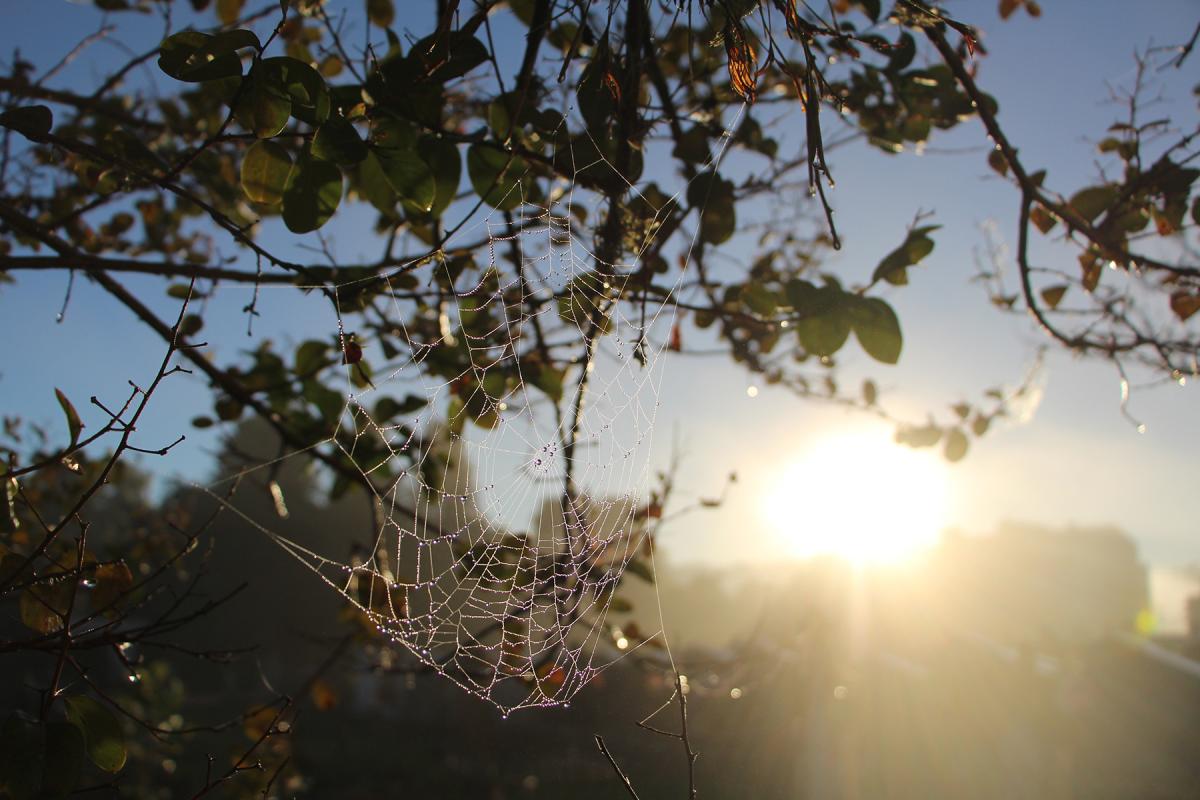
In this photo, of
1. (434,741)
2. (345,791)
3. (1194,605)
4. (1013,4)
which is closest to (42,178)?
(1013,4)

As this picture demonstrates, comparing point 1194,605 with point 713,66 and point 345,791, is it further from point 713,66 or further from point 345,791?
point 713,66

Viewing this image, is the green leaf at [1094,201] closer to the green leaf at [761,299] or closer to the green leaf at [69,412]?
the green leaf at [761,299]

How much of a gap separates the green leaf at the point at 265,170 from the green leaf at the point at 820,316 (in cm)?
135

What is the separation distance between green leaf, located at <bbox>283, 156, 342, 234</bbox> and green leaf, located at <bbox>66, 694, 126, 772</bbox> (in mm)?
1114

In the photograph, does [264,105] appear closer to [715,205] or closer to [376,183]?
[376,183]

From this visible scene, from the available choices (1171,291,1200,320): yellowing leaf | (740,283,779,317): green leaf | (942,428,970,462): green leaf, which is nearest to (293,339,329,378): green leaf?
(740,283,779,317): green leaf

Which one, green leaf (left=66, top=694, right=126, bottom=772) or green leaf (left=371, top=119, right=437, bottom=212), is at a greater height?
green leaf (left=371, top=119, right=437, bottom=212)

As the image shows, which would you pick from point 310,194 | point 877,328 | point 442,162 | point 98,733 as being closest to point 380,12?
point 442,162

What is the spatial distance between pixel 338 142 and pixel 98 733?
4.47ft

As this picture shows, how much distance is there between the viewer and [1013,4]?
252 cm

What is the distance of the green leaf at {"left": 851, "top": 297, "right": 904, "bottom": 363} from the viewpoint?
5.51ft

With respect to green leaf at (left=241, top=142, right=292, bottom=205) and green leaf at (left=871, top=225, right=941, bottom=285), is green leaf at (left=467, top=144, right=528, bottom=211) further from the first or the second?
green leaf at (left=871, top=225, right=941, bottom=285)

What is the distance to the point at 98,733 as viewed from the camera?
1.34m

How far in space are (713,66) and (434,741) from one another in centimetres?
1199
